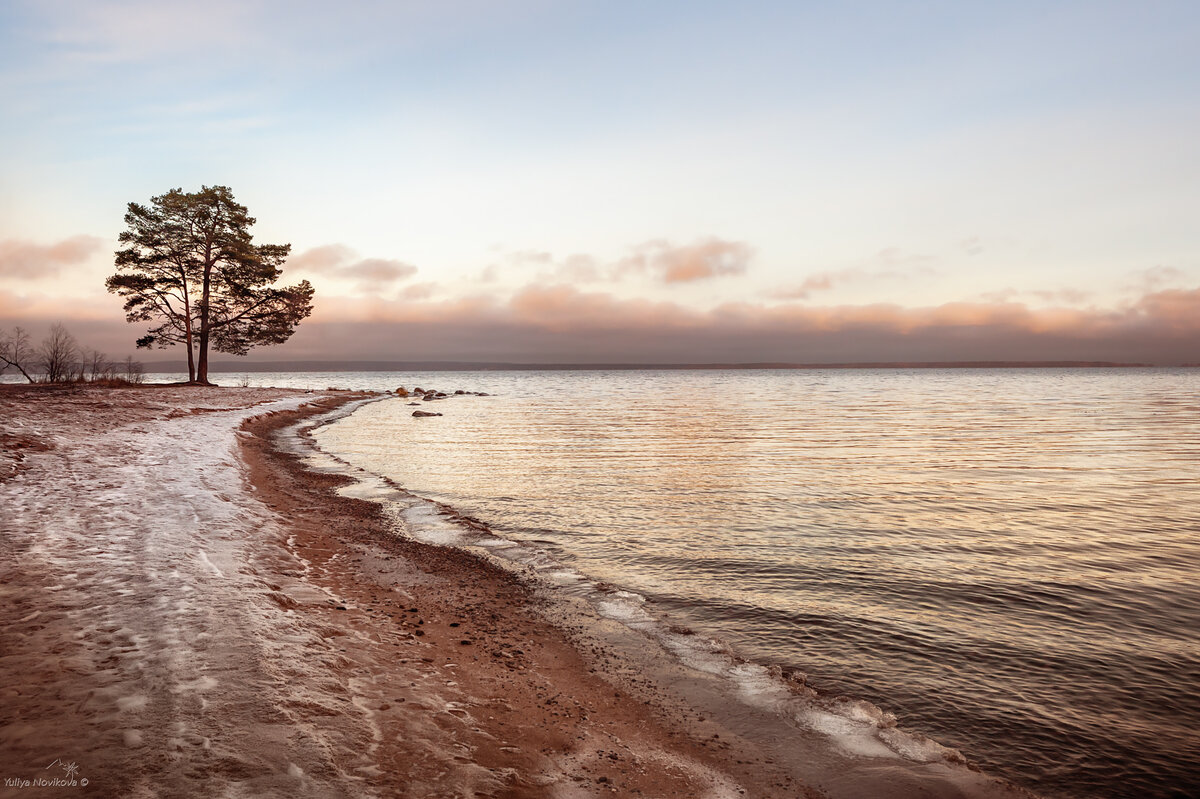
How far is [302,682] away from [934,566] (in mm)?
9453

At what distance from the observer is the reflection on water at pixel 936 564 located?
5.51 m

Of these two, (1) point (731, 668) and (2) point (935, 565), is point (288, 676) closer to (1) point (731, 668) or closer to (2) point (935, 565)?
(1) point (731, 668)

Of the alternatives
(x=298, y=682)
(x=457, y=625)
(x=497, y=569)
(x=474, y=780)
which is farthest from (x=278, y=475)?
(x=474, y=780)

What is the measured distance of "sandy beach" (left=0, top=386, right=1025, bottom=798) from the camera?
381 cm

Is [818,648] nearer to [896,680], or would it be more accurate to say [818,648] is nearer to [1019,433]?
[896,680]

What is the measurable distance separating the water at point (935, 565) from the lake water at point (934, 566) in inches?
1.3

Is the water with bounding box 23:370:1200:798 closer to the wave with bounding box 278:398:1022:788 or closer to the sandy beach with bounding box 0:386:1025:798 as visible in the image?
the wave with bounding box 278:398:1022:788

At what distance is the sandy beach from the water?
1.47 meters

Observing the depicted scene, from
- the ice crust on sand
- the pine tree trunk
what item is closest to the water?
the ice crust on sand

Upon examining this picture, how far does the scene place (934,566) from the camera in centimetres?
970

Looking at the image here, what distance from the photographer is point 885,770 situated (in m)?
4.70

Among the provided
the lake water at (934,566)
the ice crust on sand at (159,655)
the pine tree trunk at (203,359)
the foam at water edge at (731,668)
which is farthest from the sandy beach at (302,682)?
the pine tree trunk at (203,359)

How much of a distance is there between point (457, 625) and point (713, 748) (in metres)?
3.43

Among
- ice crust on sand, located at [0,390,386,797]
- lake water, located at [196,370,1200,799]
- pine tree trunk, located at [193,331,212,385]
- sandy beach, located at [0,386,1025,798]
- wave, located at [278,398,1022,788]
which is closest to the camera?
ice crust on sand, located at [0,390,386,797]
